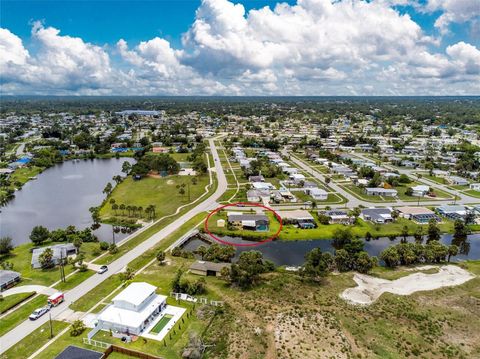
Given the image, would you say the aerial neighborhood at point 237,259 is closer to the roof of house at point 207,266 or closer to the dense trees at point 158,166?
the roof of house at point 207,266

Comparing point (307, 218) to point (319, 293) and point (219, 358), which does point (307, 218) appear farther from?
point (219, 358)

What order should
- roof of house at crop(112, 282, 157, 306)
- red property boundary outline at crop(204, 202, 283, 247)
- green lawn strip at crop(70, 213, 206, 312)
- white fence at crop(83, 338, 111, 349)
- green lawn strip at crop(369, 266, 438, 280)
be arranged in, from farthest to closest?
red property boundary outline at crop(204, 202, 283, 247), green lawn strip at crop(369, 266, 438, 280), green lawn strip at crop(70, 213, 206, 312), roof of house at crop(112, 282, 157, 306), white fence at crop(83, 338, 111, 349)

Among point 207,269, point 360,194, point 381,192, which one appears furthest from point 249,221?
point 381,192

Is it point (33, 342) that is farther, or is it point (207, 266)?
point (207, 266)

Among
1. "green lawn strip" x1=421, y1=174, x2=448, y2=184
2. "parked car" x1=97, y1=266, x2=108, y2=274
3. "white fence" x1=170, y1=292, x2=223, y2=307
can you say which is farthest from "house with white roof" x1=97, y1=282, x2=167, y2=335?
"green lawn strip" x1=421, y1=174, x2=448, y2=184

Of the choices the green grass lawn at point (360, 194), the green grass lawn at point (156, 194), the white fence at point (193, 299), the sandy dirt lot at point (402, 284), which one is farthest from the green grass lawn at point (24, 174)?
the sandy dirt lot at point (402, 284)

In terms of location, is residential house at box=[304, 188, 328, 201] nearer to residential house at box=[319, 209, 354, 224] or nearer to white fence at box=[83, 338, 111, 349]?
residential house at box=[319, 209, 354, 224]

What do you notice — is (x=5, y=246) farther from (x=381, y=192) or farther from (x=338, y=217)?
(x=381, y=192)
